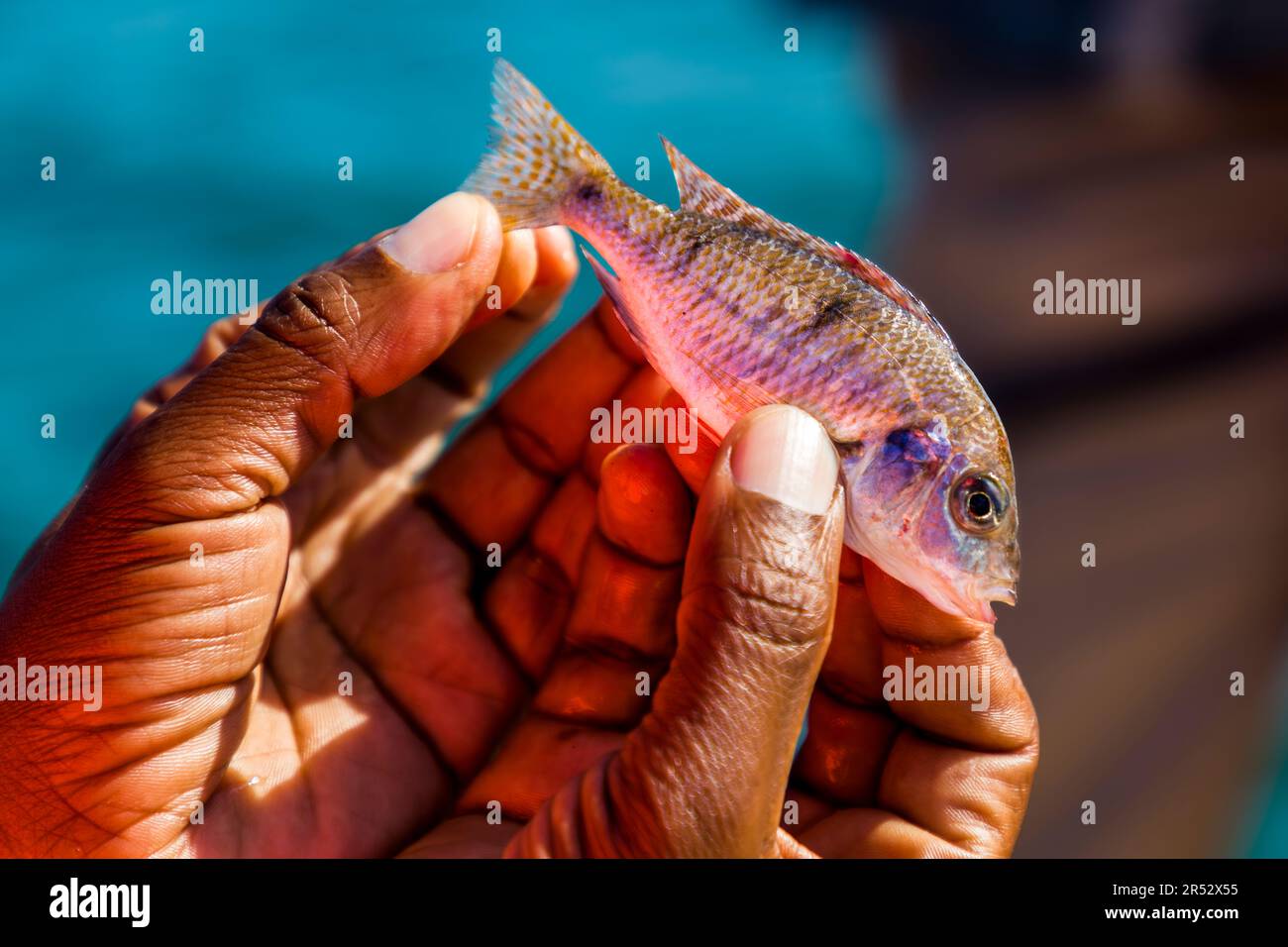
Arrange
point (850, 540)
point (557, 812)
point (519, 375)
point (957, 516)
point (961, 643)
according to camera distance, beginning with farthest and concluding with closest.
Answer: point (519, 375) < point (961, 643) < point (850, 540) < point (957, 516) < point (557, 812)

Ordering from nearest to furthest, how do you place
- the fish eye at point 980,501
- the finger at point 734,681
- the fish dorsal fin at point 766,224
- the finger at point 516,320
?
the finger at point 734,681 → the fish eye at point 980,501 → the fish dorsal fin at point 766,224 → the finger at point 516,320

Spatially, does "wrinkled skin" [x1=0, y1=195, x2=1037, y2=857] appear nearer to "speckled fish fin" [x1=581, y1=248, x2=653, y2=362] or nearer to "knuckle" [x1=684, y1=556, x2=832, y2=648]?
"knuckle" [x1=684, y1=556, x2=832, y2=648]

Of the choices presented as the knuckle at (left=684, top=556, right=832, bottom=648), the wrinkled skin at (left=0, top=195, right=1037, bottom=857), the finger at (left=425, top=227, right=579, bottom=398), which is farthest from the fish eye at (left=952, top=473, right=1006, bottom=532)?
the finger at (left=425, top=227, right=579, bottom=398)

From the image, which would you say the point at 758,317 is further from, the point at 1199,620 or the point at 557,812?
the point at 1199,620

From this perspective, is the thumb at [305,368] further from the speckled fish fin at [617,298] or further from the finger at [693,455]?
the finger at [693,455]

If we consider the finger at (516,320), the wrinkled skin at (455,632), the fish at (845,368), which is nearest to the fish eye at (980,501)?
the fish at (845,368)
